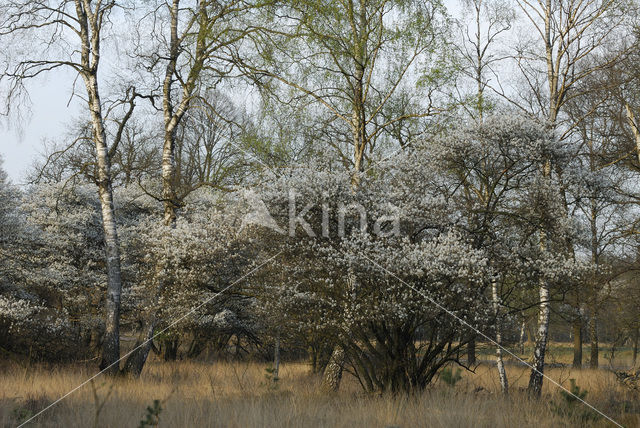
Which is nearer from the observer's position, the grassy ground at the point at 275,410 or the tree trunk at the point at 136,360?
the grassy ground at the point at 275,410

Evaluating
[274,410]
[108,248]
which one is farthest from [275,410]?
[108,248]

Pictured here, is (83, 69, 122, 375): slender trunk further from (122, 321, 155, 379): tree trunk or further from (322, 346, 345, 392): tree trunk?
(322, 346, 345, 392): tree trunk

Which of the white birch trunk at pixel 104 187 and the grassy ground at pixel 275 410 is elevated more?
the white birch trunk at pixel 104 187

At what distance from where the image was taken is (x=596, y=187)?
11.3m

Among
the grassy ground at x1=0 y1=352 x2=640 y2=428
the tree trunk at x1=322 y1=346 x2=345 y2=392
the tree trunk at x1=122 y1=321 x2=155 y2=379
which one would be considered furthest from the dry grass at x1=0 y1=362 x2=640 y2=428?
the tree trunk at x1=122 y1=321 x2=155 y2=379

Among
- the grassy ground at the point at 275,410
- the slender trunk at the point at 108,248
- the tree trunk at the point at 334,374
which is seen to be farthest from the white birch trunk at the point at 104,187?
the tree trunk at the point at 334,374

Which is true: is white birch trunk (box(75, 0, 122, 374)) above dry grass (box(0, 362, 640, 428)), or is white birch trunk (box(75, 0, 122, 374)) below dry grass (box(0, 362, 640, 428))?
above

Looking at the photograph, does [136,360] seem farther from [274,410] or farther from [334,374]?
[274,410]

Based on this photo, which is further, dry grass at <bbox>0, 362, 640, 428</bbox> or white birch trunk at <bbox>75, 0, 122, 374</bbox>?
white birch trunk at <bbox>75, 0, 122, 374</bbox>

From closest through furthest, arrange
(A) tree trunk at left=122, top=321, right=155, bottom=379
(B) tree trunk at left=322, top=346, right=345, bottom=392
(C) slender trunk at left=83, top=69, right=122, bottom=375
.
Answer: (B) tree trunk at left=322, top=346, right=345, bottom=392 < (C) slender trunk at left=83, top=69, right=122, bottom=375 < (A) tree trunk at left=122, top=321, right=155, bottom=379

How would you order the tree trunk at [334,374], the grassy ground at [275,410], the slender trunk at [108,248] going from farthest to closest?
the slender trunk at [108,248] → the tree trunk at [334,374] → the grassy ground at [275,410]

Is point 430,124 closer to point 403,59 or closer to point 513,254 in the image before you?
point 403,59

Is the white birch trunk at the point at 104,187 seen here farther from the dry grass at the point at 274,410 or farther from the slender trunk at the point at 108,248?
the dry grass at the point at 274,410

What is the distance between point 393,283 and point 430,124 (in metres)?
6.84
